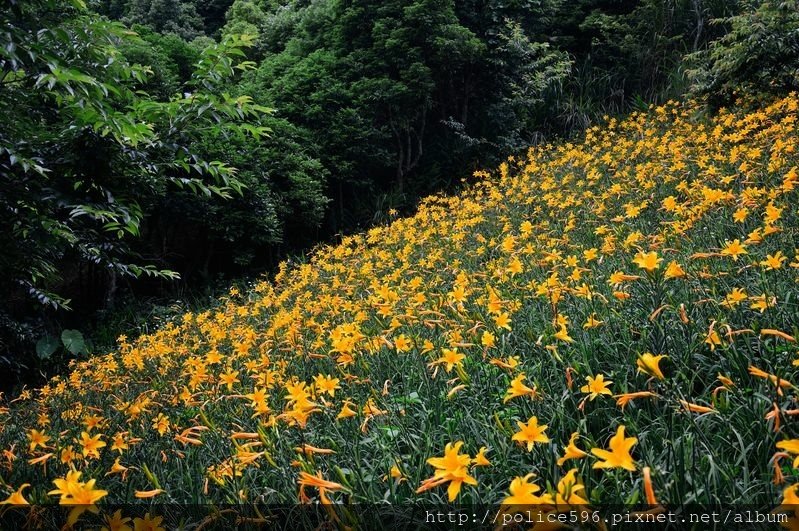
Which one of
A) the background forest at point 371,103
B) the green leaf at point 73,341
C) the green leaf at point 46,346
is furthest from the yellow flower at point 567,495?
the green leaf at point 46,346

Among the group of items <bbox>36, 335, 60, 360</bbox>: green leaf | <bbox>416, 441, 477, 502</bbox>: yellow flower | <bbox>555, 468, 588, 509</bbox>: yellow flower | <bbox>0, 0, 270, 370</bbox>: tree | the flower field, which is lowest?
<bbox>36, 335, 60, 360</bbox>: green leaf

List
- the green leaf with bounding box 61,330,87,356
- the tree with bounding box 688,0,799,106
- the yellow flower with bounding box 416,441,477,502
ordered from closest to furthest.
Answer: the yellow flower with bounding box 416,441,477,502, the tree with bounding box 688,0,799,106, the green leaf with bounding box 61,330,87,356

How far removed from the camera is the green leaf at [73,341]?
6680 mm

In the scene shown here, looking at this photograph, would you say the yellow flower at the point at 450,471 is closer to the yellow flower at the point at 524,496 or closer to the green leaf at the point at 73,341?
the yellow flower at the point at 524,496

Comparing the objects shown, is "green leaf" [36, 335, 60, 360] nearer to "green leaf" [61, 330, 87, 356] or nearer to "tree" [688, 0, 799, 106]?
"green leaf" [61, 330, 87, 356]

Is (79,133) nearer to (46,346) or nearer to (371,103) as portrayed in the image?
(46,346)

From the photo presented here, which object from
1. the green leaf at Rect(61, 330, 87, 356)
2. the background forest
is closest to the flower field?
the green leaf at Rect(61, 330, 87, 356)

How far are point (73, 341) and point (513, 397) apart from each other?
673cm

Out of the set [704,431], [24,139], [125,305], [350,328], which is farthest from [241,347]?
[125,305]

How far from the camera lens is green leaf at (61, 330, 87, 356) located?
668 cm

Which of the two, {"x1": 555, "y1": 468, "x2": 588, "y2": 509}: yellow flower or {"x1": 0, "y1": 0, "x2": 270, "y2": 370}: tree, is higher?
{"x1": 0, "y1": 0, "x2": 270, "y2": 370}: tree

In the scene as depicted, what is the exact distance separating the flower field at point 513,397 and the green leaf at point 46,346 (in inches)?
93.4

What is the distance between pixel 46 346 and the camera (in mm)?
6668

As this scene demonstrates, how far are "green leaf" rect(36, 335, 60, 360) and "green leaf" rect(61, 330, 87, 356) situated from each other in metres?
0.11
